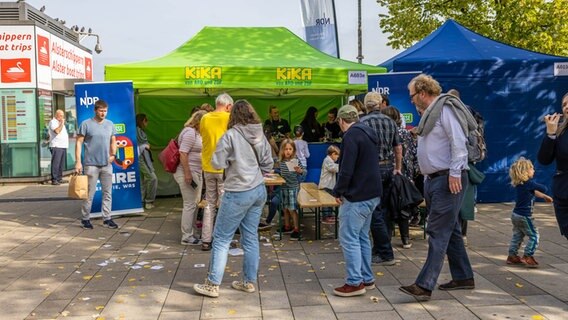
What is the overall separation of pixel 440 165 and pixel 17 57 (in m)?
13.7

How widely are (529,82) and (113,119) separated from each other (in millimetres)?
7247

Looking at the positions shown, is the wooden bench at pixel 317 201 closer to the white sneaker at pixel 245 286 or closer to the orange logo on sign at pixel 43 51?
the white sneaker at pixel 245 286

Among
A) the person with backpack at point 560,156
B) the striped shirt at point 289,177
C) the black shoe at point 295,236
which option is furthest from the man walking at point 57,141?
the person with backpack at point 560,156

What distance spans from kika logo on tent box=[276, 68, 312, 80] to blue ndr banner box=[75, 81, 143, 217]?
239cm


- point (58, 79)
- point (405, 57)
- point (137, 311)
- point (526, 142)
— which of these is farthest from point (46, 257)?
point (58, 79)

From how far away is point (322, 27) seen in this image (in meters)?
16.1

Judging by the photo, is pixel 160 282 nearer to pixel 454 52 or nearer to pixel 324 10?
pixel 454 52

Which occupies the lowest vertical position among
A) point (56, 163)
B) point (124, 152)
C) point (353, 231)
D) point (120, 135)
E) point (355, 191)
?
point (56, 163)

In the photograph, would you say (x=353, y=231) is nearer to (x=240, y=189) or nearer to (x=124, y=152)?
(x=240, y=189)

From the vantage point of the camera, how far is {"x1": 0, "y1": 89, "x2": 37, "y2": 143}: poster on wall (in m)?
15.4

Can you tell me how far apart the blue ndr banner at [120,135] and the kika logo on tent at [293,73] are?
7.85 feet

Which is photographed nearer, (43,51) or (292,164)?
(292,164)

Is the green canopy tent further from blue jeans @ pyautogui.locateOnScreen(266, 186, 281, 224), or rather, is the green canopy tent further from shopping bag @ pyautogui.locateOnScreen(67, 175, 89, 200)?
blue jeans @ pyautogui.locateOnScreen(266, 186, 281, 224)

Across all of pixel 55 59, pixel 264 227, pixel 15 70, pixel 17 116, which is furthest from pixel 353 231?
pixel 55 59
